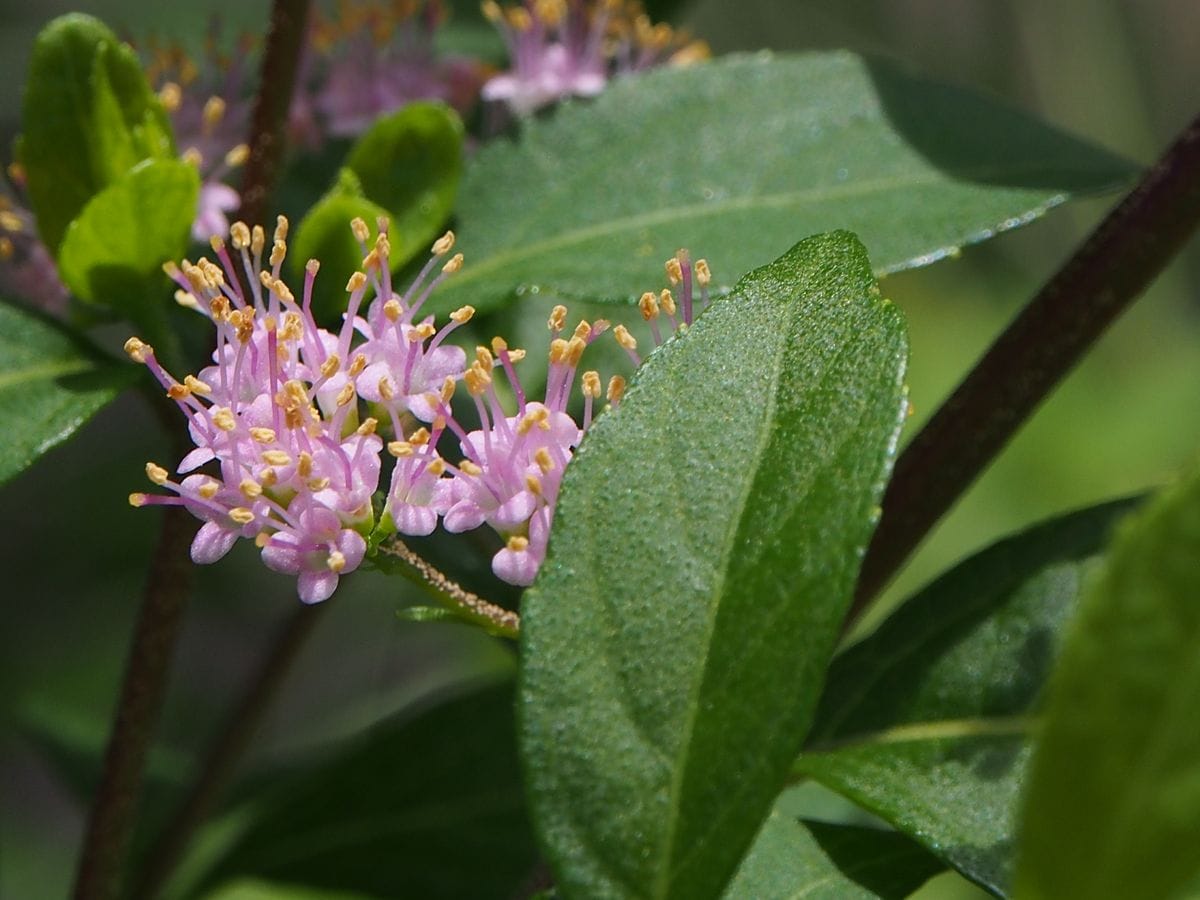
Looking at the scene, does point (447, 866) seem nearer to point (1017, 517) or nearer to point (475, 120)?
point (475, 120)

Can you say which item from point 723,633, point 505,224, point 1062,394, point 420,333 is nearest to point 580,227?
point 505,224

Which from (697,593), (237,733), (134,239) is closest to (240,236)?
(134,239)

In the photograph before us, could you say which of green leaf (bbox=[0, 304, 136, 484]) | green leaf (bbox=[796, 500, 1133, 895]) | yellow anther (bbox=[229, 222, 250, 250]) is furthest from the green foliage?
green leaf (bbox=[796, 500, 1133, 895])

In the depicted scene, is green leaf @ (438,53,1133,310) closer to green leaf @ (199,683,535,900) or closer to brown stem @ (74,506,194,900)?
brown stem @ (74,506,194,900)

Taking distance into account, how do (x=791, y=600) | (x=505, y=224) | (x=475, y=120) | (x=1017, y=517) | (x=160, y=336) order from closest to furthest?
1. (x=791, y=600)
2. (x=160, y=336)
3. (x=505, y=224)
4. (x=475, y=120)
5. (x=1017, y=517)

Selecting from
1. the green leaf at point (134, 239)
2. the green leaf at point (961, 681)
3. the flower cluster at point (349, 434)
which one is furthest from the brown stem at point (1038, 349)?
the green leaf at point (134, 239)

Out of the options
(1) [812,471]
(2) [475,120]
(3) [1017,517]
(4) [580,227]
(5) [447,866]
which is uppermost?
(1) [812,471]
